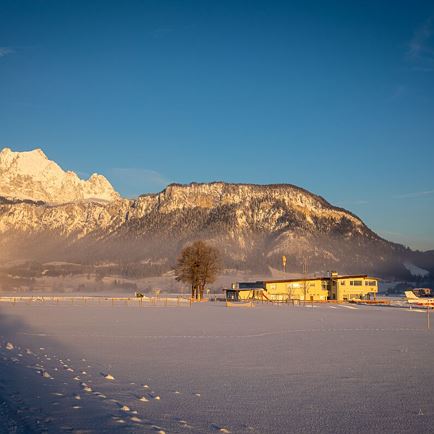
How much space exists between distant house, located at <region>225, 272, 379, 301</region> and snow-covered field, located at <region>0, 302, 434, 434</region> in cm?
8813

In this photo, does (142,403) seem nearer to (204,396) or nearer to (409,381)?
(204,396)

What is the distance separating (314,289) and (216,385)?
107 m

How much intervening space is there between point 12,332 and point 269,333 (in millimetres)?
17422

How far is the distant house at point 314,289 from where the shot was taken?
119375 mm

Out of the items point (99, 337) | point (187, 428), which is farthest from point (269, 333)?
point (187, 428)

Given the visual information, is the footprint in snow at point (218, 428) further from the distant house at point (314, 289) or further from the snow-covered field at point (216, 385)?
the distant house at point (314, 289)

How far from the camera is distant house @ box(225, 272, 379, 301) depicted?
119m

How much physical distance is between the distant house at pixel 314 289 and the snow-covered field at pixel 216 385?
8813 cm

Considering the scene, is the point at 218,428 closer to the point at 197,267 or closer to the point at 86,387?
the point at 86,387

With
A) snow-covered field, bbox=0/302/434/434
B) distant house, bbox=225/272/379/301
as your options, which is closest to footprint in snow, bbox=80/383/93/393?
snow-covered field, bbox=0/302/434/434

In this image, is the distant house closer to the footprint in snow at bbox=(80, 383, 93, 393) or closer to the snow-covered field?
the snow-covered field

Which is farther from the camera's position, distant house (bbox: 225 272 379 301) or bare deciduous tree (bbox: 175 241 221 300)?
distant house (bbox: 225 272 379 301)

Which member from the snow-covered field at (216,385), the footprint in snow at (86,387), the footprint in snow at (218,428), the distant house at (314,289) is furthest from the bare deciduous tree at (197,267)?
the footprint in snow at (218,428)

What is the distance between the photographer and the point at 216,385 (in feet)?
60.5
